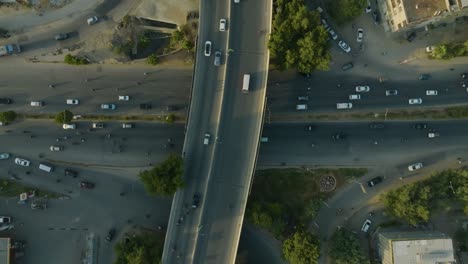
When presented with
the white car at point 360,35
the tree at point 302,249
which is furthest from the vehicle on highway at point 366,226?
the white car at point 360,35

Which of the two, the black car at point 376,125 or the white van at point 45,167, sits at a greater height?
the black car at point 376,125

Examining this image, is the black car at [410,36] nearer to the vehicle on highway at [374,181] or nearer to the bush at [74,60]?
the vehicle on highway at [374,181]

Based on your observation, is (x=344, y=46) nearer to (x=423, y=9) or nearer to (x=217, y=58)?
(x=423, y=9)

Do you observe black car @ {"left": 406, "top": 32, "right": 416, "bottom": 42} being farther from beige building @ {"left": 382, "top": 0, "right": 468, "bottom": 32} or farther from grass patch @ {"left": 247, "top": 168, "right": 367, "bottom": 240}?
grass patch @ {"left": 247, "top": 168, "right": 367, "bottom": 240}

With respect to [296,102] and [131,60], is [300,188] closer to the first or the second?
[296,102]

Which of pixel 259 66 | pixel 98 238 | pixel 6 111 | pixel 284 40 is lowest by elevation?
pixel 98 238

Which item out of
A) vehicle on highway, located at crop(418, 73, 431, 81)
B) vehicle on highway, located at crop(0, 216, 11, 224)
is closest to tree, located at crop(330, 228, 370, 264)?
vehicle on highway, located at crop(418, 73, 431, 81)

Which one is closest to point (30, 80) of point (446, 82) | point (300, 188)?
A: point (300, 188)
